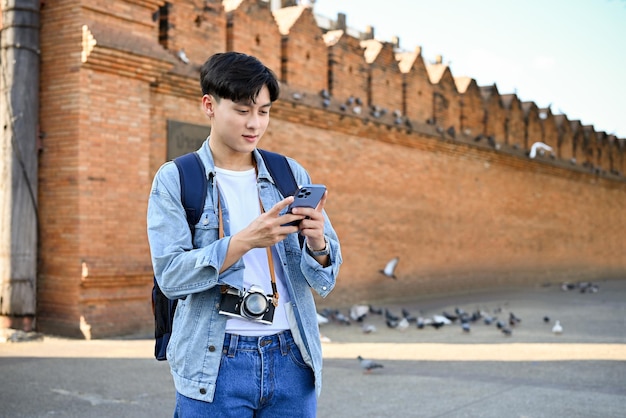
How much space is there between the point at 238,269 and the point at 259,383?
1.15ft

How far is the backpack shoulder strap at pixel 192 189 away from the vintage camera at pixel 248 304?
0.26 m

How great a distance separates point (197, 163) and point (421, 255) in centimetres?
1508

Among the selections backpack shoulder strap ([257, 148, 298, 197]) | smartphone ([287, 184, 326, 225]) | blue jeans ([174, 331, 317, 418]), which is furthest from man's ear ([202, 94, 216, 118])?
blue jeans ([174, 331, 317, 418])

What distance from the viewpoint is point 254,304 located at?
2260 mm

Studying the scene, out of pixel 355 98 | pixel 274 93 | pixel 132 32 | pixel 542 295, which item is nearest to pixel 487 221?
pixel 542 295

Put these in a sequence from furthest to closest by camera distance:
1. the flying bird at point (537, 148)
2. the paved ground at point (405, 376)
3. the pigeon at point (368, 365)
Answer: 1. the flying bird at point (537, 148)
2. the pigeon at point (368, 365)
3. the paved ground at point (405, 376)

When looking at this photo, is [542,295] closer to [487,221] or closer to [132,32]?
[487,221]

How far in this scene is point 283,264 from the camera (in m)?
2.45

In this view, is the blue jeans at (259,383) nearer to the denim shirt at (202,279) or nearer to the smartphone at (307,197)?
the denim shirt at (202,279)

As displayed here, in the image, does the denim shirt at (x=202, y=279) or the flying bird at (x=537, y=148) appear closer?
the denim shirt at (x=202, y=279)

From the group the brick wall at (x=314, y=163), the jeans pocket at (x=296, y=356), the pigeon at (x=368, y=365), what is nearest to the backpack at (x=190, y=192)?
the jeans pocket at (x=296, y=356)

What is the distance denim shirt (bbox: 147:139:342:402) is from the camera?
7.37ft

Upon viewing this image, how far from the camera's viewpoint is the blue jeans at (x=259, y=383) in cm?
228

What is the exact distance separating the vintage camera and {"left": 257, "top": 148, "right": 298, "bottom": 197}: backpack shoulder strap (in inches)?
15.7
